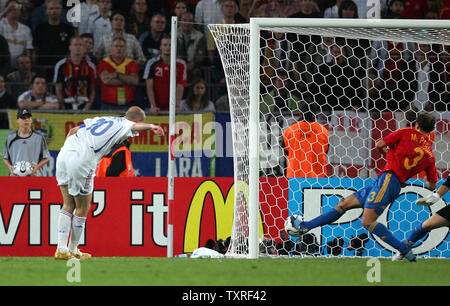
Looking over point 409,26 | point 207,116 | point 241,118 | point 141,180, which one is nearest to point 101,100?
point 207,116

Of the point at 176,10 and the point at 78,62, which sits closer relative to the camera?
the point at 78,62

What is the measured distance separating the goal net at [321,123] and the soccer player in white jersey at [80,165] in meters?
1.34

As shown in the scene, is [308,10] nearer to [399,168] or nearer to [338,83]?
[338,83]

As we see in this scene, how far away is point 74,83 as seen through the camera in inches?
485

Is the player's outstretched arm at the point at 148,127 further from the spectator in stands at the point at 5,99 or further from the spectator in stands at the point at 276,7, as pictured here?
the spectator in stands at the point at 276,7

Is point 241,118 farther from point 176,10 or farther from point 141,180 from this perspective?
point 176,10

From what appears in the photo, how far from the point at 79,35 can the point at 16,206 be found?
13.6ft

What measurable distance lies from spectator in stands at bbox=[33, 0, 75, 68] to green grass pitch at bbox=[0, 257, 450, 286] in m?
5.58

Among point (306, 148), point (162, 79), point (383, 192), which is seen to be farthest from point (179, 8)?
point (383, 192)

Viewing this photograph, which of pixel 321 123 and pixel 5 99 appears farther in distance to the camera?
pixel 5 99

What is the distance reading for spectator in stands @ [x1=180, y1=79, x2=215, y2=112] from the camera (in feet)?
40.0

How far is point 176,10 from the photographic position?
44.4 feet

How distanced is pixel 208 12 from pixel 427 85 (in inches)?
168
